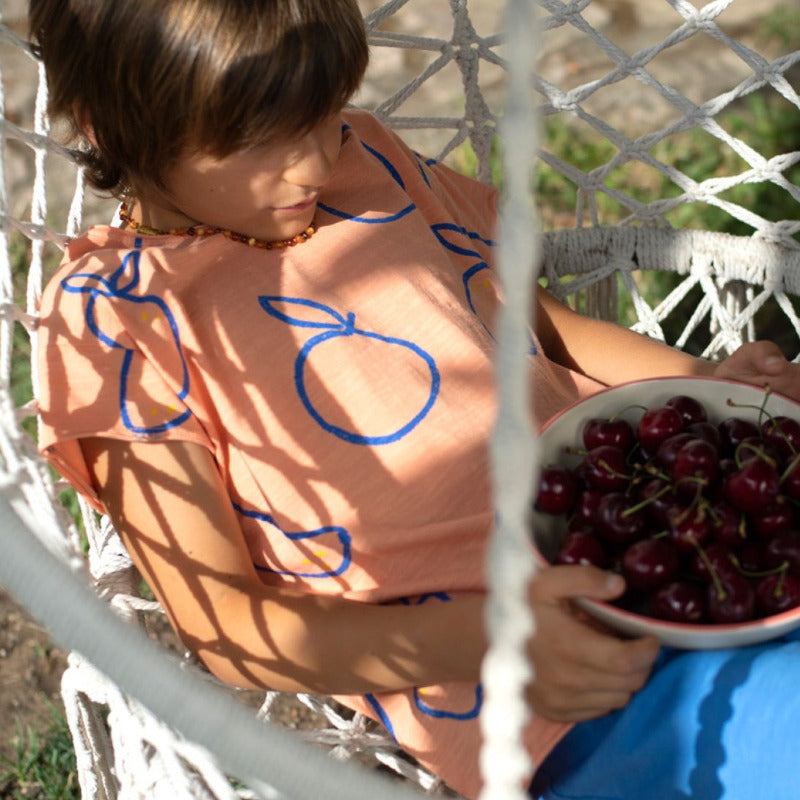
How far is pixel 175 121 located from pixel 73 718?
0.49 m

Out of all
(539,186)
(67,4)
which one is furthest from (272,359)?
(539,186)

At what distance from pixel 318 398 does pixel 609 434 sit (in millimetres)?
256

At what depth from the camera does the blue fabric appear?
0.71 meters

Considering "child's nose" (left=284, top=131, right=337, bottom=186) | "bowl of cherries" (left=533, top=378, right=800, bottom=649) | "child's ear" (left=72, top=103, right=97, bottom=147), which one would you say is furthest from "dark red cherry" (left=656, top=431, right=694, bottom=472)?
"child's ear" (left=72, top=103, right=97, bottom=147)

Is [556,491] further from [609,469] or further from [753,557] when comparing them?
[753,557]

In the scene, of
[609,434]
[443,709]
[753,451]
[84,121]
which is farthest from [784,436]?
[84,121]

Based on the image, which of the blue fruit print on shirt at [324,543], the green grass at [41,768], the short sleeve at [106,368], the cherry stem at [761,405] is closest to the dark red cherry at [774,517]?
the cherry stem at [761,405]

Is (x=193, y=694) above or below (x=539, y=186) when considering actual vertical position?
above

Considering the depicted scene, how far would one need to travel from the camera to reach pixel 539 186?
1957 mm

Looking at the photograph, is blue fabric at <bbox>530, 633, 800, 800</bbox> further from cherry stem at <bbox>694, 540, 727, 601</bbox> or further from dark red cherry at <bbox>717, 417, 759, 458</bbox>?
dark red cherry at <bbox>717, 417, 759, 458</bbox>

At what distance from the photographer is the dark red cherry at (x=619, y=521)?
765mm

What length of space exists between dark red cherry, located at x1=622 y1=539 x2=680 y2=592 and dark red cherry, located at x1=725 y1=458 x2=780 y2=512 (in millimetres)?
65

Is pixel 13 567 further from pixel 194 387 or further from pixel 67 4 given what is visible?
pixel 67 4

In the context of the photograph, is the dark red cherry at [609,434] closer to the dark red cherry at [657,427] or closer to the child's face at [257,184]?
the dark red cherry at [657,427]
